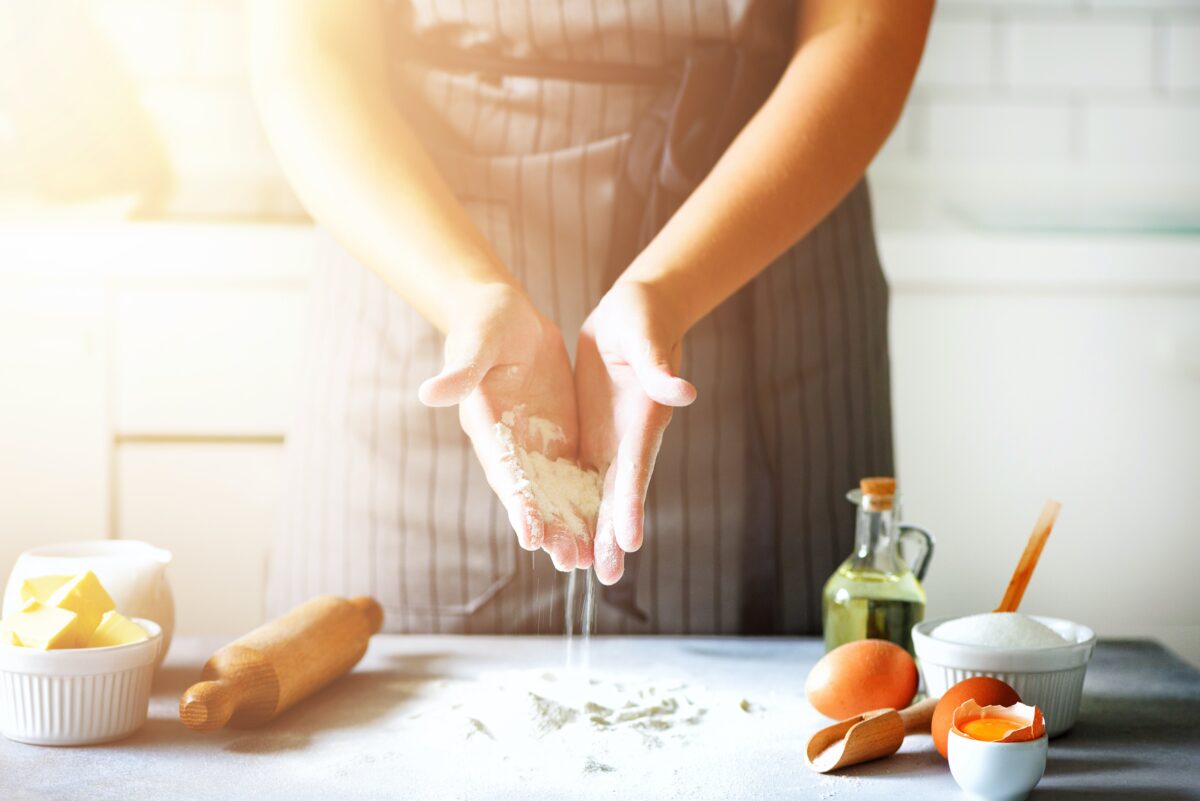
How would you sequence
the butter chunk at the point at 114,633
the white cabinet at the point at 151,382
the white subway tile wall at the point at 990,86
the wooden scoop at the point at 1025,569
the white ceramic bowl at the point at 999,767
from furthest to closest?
the white subway tile wall at the point at 990,86, the white cabinet at the point at 151,382, the wooden scoop at the point at 1025,569, the butter chunk at the point at 114,633, the white ceramic bowl at the point at 999,767

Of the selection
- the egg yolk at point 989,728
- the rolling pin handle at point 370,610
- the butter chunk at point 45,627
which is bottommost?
the egg yolk at point 989,728

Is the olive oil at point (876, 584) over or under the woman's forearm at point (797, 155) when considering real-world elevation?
under

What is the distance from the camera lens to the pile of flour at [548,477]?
81 centimetres

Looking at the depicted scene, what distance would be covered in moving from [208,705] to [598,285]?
560 mm

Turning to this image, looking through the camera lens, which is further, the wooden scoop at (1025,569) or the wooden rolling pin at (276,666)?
the wooden scoop at (1025,569)

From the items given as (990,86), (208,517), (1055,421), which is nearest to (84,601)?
→ (208,517)

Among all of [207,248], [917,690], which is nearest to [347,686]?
[917,690]

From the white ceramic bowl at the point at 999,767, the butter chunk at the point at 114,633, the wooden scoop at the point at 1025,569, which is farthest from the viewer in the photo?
the wooden scoop at the point at 1025,569

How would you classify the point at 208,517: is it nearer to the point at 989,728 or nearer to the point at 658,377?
the point at 658,377

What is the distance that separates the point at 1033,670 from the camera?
819 mm

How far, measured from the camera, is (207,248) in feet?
5.34

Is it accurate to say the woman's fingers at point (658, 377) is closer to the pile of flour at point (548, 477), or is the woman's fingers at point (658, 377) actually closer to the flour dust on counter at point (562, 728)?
the pile of flour at point (548, 477)

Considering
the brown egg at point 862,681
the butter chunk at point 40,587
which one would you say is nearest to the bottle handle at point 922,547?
the brown egg at point 862,681

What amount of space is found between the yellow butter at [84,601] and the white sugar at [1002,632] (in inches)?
21.4
